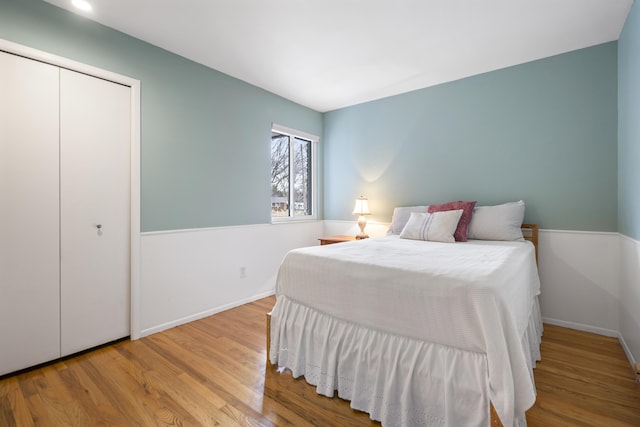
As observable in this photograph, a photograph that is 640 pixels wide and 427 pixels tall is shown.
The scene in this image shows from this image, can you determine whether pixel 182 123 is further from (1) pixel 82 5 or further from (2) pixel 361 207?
(2) pixel 361 207

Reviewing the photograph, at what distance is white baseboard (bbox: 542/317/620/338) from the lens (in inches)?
99.3

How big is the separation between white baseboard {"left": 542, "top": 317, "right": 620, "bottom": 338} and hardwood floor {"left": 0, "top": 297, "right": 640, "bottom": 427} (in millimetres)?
196

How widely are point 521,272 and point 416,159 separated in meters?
2.04

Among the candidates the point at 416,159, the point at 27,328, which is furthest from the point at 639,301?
the point at 27,328

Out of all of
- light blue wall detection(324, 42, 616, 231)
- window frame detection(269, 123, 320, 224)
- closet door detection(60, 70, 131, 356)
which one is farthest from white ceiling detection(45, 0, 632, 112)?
window frame detection(269, 123, 320, 224)

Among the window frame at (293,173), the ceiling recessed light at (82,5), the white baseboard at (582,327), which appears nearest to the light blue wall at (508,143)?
the window frame at (293,173)

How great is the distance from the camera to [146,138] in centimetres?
Answer: 254

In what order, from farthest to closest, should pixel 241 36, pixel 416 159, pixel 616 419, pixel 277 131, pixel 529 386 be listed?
pixel 277 131
pixel 416 159
pixel 241 36
pixel 616 419
pixel 529 386

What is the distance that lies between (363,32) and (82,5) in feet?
6.52

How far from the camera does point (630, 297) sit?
2.10 meters

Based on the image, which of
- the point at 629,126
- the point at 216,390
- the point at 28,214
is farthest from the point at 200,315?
the point at 629,126

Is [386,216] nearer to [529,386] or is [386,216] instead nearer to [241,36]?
[241,36]

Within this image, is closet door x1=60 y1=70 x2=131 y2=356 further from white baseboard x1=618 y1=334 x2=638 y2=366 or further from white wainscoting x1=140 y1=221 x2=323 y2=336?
white baseboard x1=618 y1=334 x2=638 y2=366

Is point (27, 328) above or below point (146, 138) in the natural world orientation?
below
